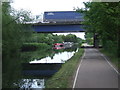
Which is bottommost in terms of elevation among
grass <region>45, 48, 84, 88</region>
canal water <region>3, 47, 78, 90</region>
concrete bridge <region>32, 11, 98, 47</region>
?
canal water <region>3, 47, 78, 90</region>

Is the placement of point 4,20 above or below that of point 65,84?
above

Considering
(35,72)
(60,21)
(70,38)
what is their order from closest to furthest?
(35,72) < (60,21) < (70,38)

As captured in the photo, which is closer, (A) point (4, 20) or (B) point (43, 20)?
(A) point (4, 20)

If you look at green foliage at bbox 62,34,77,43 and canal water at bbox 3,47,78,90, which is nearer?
canal water at bbox 3,47,78,90

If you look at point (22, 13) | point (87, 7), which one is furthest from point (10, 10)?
point (87, 7)

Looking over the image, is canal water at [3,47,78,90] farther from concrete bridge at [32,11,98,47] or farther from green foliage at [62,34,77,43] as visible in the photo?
green foliage at [62,34,77,43]

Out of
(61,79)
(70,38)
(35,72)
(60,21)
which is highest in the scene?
(60,21)

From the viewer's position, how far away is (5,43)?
3256cm

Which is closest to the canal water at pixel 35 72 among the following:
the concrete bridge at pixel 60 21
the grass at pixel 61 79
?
the grass at pixel 61 79

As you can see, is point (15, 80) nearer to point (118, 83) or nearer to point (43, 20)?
point (118, 83)

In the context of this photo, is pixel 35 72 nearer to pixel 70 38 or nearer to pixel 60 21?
pixel 60 21

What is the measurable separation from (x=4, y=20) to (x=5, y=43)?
2.99 metres

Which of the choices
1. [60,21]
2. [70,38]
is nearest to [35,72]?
[60,21]

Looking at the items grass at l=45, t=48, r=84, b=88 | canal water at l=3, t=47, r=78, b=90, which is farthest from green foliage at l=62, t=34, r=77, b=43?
grass at l=45, t=48, r=84, b=88
